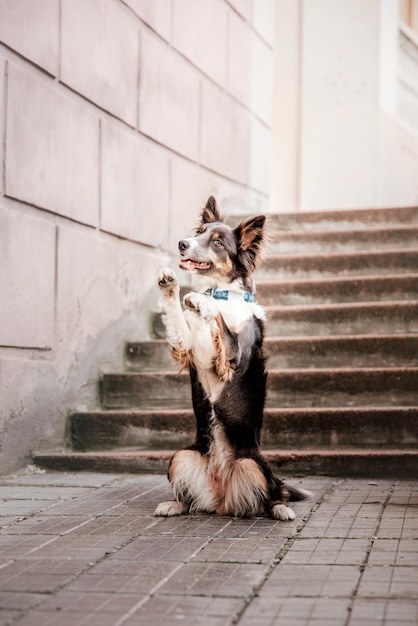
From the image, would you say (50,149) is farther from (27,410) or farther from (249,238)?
(249,238)

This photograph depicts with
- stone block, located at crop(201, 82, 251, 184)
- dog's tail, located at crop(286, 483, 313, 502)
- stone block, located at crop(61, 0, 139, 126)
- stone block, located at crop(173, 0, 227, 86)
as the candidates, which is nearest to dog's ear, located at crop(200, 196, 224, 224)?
dog's tail, located at crop(286, 483, 313, 502)

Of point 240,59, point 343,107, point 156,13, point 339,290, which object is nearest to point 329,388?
point 339,290

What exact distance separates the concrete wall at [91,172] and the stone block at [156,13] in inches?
0.7

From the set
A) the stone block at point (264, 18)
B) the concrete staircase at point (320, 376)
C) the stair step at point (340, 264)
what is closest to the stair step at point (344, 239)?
the concrete staircase at point (320, 376)

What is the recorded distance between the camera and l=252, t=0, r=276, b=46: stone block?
10898 mm

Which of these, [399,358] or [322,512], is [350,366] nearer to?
[399,358]

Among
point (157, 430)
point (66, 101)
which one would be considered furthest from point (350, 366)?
point (66, 101)

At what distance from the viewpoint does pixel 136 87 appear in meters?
8.19

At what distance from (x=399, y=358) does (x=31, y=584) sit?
410cm

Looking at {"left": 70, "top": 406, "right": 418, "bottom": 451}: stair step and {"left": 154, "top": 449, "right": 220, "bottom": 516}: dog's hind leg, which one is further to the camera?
{"left": 70, "top": 406, "right": 418, "bottom": 451}: stair step

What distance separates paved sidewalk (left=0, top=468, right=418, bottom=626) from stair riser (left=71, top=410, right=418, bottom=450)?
2.34 feet

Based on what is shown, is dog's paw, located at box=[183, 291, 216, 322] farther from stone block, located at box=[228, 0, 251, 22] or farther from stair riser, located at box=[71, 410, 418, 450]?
stone block, located at box=[228, 0, 251, 22]

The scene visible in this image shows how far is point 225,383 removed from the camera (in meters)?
4.81

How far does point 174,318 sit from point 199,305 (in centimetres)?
21
